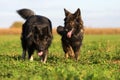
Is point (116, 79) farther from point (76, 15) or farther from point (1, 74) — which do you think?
point (76, 15)

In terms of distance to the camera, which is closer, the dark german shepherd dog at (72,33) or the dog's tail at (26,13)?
the dark german shepherd dog at (72,33)

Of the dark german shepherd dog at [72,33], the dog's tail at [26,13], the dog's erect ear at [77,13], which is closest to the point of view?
the dog's erect ear at [77,13]

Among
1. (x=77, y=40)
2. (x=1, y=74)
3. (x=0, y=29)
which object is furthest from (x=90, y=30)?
(x=1, y=74)

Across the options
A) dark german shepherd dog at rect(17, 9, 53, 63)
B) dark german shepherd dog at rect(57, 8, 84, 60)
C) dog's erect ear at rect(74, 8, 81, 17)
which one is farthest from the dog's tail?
dog's erect ear at rect(74, 8, 81, 17)

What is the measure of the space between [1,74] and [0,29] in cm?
6086

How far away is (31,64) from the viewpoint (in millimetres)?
12953

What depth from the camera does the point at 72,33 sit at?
51.2 feet

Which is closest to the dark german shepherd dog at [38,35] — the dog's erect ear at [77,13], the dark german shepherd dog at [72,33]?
the dark german shepherd dog at [72,33]

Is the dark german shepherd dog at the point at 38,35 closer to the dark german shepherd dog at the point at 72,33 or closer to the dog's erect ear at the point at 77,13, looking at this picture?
the dark german shepherd dog at the point at 72,33

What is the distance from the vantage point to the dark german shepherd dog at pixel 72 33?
49.5 feet

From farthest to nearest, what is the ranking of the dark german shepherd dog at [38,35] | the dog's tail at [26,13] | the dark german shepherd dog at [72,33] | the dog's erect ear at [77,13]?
the dog's tail at [26,13] < the dark german shepherd dog at [72,33] < the dog's erect ear at [77,13] < the dark german shepherd dog at [38,35]

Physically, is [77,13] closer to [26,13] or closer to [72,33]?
[72,33]

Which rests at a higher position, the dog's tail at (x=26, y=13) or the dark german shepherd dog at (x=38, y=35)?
the dog's tail at (x=26, y=13)

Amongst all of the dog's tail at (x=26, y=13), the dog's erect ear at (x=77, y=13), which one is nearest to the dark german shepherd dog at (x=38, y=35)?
the dog's erect ear at (x=77, y=13)
